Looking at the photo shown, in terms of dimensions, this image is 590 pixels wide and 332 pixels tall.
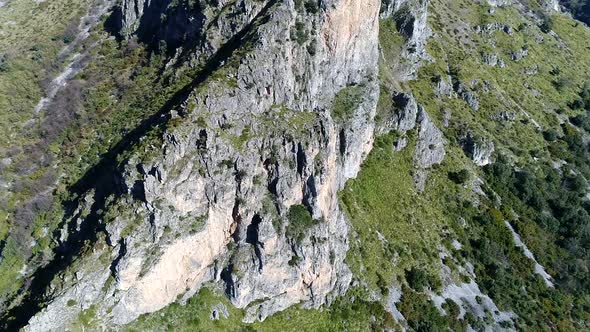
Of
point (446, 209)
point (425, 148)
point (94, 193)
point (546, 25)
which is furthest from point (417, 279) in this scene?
point (546, 25)

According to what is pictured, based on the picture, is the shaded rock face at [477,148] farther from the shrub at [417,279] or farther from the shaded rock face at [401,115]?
the shrub at [417,279]

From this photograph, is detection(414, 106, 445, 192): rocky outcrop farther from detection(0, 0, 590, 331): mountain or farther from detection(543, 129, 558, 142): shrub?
detection(543, 129, 558, 142): shrub

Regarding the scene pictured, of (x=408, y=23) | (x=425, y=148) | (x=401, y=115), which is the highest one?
(x=408, y=23)

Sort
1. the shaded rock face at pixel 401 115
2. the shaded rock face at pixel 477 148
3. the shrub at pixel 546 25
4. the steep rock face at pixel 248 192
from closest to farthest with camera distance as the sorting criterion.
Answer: the steep rock face at pixel 248 192 < the shaded rock face at pixel 401 115 < the shaded rock face at pixel 477 148 < the shrub at pixel 546 25

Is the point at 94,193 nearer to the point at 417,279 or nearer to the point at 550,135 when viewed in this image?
the point at 417,279

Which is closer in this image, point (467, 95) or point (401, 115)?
point (401, 115)

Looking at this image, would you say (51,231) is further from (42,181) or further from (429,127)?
(429,127)

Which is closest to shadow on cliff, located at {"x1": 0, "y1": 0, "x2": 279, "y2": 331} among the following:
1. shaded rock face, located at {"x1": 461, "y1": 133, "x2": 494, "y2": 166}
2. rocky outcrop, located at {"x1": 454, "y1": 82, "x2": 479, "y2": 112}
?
shaded rock face, located at {"x1": 461, "y1": 133, "x2": 494, "y2": 166}

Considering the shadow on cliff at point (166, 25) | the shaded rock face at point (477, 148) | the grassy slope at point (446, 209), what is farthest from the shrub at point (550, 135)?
the shadow on cliff at point (166, 25)

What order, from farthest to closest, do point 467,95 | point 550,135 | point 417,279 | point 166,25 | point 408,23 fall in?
point 550,135, point 467,95, point 408,23, point 166,25, point 417,279
